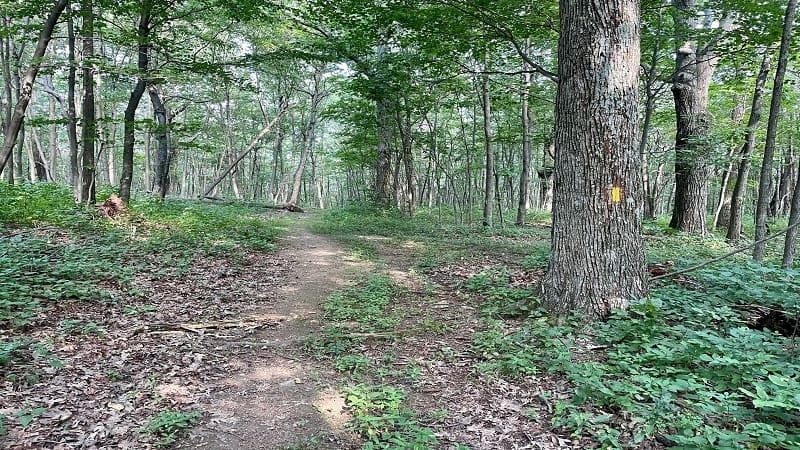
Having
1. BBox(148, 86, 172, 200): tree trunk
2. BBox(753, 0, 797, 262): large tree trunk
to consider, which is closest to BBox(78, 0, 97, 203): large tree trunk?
BBox(148, 86, 172, 200): tree trunk

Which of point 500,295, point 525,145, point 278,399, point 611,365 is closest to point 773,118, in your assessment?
point 500,295

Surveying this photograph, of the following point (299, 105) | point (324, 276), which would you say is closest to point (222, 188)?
point (299, 105)

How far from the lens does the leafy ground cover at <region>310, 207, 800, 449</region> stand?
2.81 meters

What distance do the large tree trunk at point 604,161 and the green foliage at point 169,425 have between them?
3816mm

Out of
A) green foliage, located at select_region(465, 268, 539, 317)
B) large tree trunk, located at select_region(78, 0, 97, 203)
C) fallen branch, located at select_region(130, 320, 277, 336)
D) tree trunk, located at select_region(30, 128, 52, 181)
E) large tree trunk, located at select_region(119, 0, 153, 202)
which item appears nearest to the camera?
fallen branch, located at select_region(130, 320, 277, 336)

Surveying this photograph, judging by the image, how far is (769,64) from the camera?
10.3m

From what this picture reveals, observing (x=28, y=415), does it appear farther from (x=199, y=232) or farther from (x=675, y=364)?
(x=199, y=232)

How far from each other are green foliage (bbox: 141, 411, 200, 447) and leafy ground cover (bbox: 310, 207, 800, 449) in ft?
4.66

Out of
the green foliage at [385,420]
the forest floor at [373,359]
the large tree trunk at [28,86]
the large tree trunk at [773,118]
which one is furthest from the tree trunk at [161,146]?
the large tree trunk at [773,118]

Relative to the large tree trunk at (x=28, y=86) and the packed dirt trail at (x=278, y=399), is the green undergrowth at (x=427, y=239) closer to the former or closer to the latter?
the packed dirt trail at (x=278, y=399)

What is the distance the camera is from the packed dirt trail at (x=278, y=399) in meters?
3.23

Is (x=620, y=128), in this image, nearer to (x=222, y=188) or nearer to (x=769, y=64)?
(x=769, y=64)

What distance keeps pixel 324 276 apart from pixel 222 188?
4737cm

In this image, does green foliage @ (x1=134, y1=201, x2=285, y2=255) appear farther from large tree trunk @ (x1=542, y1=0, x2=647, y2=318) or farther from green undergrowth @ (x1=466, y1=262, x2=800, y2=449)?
large tree trunk @ (x1=542, y1=0, x2=647, y2=318)
